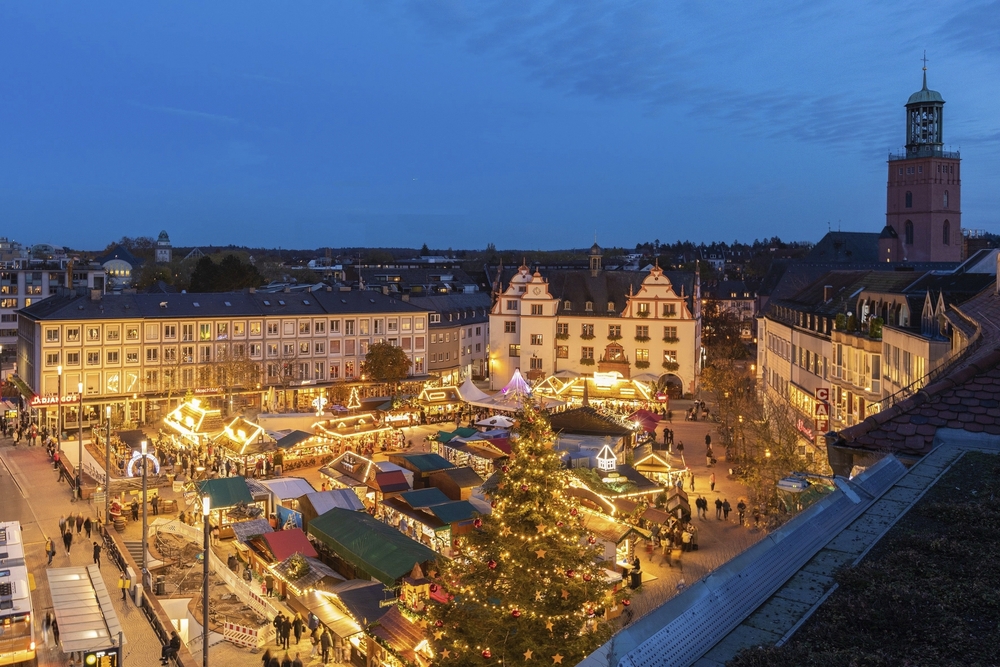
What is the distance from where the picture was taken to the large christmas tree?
11.0m

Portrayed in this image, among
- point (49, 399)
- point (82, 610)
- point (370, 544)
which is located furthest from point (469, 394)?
point (82, 610)

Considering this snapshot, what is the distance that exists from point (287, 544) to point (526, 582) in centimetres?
1219

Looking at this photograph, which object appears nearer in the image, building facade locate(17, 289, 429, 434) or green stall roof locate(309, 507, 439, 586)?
green stall roof locate(309, 507, 439, 586)

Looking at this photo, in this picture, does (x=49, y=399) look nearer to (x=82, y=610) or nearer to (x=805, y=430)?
(x=82, y=610)

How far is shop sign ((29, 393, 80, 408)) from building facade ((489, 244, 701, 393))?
28.7 m

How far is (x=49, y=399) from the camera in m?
46.8

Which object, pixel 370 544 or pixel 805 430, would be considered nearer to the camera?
pixel 370 544

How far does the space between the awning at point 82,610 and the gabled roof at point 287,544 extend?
3.94m

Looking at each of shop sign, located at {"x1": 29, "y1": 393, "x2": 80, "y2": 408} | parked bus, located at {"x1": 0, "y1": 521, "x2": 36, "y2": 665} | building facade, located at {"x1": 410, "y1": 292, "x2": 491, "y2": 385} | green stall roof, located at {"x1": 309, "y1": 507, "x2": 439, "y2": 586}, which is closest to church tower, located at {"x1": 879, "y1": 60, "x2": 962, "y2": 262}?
building facade, located at {"x1": 410, "y1": 292, "x2": 491, "y2": 385}

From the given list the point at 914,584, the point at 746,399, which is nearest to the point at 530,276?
the point at 746,399

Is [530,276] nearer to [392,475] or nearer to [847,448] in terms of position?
[392,475]

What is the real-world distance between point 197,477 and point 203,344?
22.4m

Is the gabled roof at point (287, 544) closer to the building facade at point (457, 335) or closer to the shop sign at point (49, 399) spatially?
the shop sign at point (49, 399)

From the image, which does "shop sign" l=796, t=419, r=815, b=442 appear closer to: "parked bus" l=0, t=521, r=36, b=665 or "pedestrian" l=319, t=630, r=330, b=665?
"pedestrian" l=319, t=630, r=330, b=665
